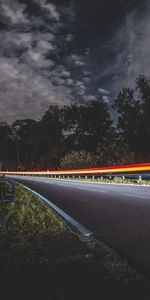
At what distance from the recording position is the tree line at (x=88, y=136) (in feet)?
170

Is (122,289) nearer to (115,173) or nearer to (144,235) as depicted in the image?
(144,235)

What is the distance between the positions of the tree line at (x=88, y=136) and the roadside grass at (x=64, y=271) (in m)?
31.9

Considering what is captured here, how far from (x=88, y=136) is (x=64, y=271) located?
283 feet

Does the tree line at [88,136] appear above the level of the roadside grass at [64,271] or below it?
above

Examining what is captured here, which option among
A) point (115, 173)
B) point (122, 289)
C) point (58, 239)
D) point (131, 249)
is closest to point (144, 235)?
point (131, 249)

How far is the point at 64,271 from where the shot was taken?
14.1ft

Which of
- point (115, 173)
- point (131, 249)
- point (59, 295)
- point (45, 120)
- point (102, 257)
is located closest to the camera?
point (59, 295)

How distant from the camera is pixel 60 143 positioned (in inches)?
4112

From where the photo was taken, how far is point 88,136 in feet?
297

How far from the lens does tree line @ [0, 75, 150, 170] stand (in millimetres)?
51819

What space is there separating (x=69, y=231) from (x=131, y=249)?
80.6 inches

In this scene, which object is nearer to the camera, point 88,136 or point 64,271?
point 64,271

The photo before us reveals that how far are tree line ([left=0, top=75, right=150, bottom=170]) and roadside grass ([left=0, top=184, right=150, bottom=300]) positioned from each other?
3191cm

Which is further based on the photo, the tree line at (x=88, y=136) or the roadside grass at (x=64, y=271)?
the tree line at (x=88, y=136)
